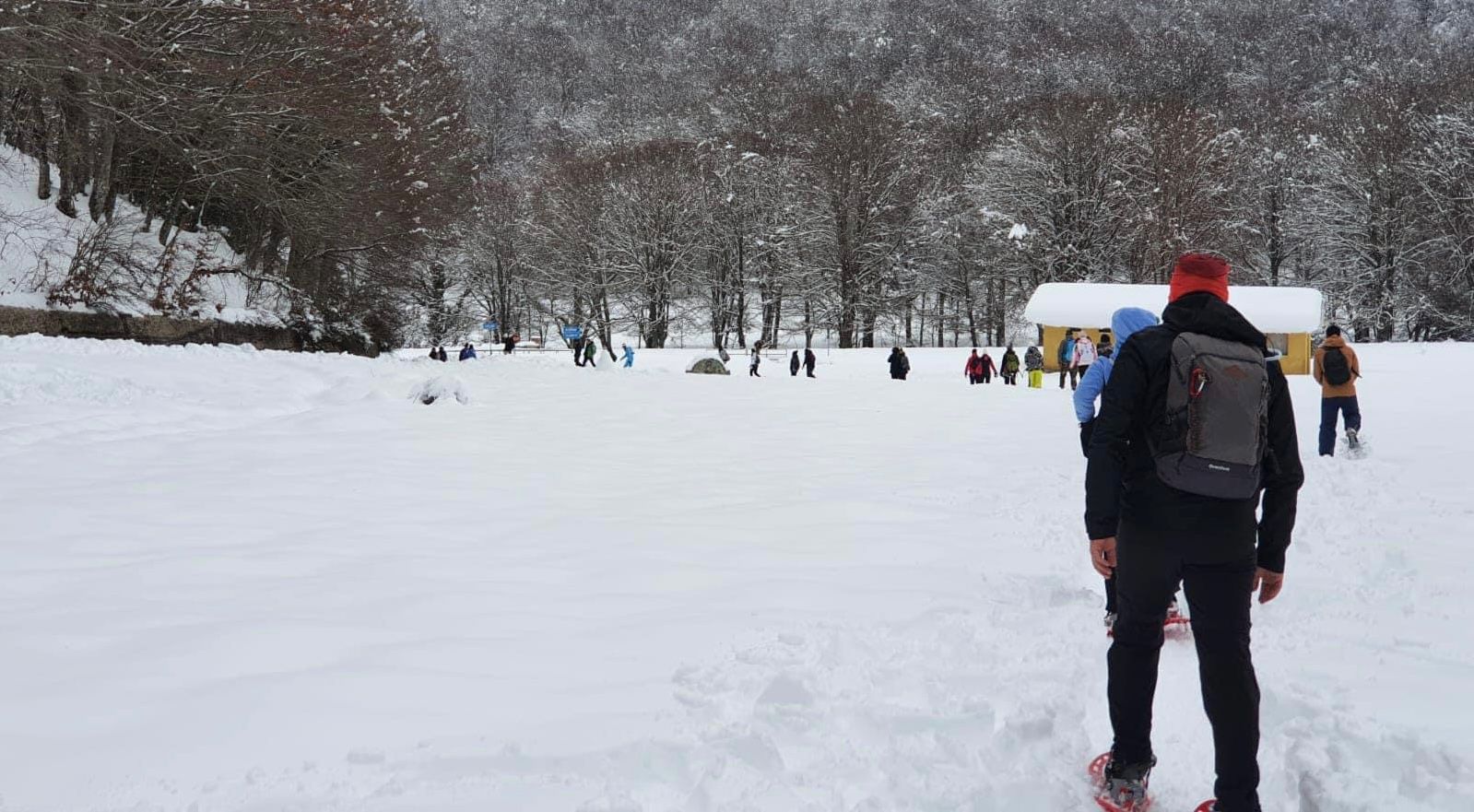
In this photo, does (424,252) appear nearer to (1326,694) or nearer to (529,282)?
(529,282)

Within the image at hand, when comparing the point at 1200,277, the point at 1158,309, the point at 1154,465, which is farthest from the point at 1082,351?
the point at 1154,465

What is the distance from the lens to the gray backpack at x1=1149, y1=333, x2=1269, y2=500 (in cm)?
264

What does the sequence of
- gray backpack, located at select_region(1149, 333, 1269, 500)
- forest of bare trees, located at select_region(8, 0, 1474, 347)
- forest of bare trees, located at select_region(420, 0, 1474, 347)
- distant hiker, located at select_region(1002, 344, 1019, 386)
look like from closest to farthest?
gray backpack, located at select_region(1149, 333, 1269, 500) → forest of bare trees, located at select_region(8, 0, 1474, 347) → distant hiker, located at select_region(1002, 344, 1019, 386) → forest of bare trees, located at select_region(420, 0, 1474, 347)

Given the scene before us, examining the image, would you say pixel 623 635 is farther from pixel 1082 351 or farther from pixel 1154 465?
pixel 1082 351

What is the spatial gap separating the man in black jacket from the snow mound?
40.6 feet

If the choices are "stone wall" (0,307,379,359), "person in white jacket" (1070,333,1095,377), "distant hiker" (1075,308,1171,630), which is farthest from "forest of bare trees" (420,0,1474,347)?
"distant hiker" (1075,308,1171,630)

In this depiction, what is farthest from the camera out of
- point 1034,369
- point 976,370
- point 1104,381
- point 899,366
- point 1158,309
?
point 1158,309

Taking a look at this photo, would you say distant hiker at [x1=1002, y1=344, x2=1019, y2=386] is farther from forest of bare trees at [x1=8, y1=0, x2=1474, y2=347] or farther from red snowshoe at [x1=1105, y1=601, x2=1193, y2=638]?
red snowshoe at [x1=1105, y1=601, x2=1193, y2=638]

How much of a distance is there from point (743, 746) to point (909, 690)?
0.90 meters

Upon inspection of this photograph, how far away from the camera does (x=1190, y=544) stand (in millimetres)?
2709

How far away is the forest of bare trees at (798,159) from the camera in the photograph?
59.4 ft

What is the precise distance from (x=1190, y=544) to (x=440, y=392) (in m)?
12.9

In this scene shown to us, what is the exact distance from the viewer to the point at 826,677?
382 centimetres

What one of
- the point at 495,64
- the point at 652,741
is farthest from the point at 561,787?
the point at 495,64
